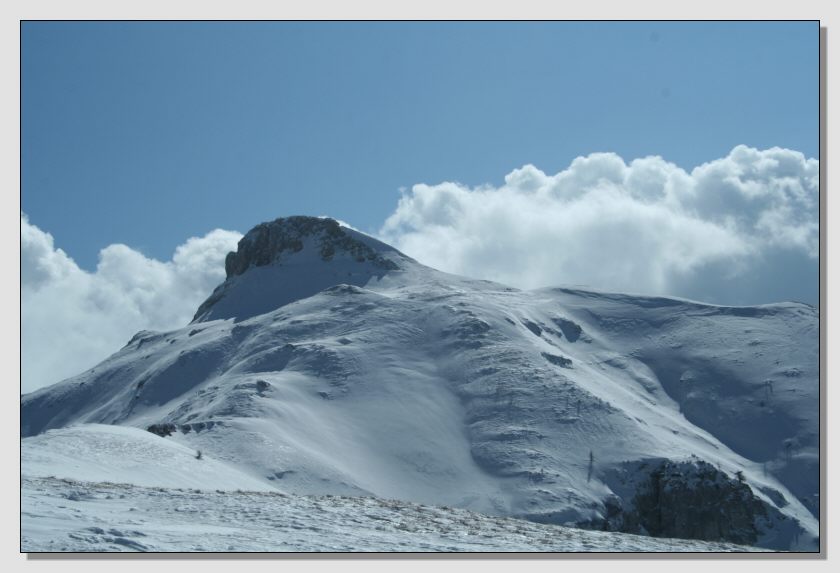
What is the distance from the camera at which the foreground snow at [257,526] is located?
20.2 meters

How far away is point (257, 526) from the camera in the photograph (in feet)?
76.1

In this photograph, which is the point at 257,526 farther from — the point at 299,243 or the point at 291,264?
the point at 299,243

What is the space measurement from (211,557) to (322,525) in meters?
4.85

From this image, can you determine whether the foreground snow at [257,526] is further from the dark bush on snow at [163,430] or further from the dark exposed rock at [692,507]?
the dark exposed rock at [692,507]

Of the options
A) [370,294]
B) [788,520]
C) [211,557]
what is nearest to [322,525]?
[211,557]

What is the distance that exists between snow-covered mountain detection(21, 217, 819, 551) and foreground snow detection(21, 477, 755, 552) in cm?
930

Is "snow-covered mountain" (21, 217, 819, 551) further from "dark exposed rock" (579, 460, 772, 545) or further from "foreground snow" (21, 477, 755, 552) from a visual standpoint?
"foreground snow" (21, 477, 755, 552)

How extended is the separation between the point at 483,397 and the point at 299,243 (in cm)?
6704

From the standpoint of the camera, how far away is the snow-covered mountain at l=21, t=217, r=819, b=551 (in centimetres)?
7225

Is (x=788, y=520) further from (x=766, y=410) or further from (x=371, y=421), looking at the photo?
(x=371, y=421)

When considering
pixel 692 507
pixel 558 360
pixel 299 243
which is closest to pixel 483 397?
pixel 558 360

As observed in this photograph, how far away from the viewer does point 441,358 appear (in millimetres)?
99250

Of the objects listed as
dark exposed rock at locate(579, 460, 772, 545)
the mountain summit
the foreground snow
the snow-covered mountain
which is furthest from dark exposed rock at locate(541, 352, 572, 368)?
the foreground snow

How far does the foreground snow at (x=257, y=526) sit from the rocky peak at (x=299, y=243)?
4593 inches
